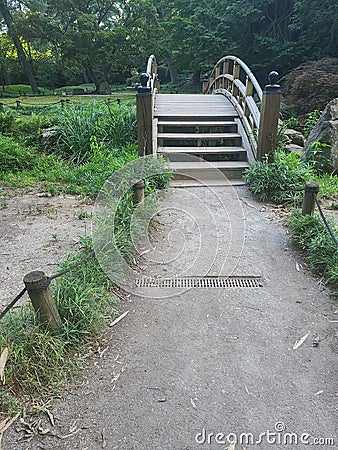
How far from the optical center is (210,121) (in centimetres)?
614

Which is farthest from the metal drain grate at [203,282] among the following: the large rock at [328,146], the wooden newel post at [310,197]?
the large rock at [328,146]

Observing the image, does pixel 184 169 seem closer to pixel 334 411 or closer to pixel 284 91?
pixel 334 411

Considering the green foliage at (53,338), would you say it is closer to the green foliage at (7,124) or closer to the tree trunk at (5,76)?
the green foliage at (7,124)

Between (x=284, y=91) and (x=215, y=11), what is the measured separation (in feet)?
16.5

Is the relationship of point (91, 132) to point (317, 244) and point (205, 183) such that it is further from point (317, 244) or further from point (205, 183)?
point (317, 244)

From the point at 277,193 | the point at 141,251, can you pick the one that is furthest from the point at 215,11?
the point at 141,251

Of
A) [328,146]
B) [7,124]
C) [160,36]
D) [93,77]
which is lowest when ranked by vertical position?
[328,146]

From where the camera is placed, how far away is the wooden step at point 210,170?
16.7ft

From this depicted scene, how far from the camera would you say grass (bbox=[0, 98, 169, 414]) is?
1.85 m

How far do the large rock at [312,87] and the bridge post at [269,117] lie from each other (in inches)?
158

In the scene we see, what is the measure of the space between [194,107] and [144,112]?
2192mm

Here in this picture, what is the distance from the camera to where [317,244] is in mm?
2984

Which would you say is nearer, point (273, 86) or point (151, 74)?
point (273, 86)

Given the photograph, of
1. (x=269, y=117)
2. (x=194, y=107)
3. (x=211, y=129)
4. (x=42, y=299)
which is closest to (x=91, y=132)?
(x=194, y=107)
